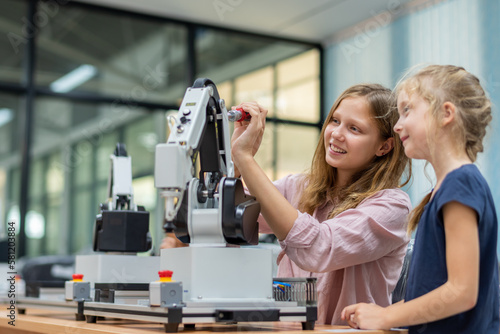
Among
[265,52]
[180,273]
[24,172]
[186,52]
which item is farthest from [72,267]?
[180,273]

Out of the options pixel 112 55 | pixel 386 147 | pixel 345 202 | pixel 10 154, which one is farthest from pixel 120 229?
pixel 112 55

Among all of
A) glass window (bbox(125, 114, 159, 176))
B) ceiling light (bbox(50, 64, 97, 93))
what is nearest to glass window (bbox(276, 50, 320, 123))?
glass window (bbox(125, 114, 159, 176))

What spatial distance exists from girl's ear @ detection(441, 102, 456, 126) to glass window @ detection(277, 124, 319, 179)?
16.8ft

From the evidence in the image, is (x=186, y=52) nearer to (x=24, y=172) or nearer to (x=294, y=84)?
(x=294, y=84)

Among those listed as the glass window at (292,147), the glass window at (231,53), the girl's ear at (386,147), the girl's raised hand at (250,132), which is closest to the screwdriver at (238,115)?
the girl's raised hand at (250,132)

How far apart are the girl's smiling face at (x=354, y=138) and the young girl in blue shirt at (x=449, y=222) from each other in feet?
0.96

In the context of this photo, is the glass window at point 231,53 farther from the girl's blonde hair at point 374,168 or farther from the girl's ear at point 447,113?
the girl's ear at point 447,113

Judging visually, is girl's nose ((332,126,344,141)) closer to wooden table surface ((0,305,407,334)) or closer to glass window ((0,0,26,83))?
wooden table surface ((0,305,407,334))

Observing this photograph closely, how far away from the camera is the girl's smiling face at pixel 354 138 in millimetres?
1559

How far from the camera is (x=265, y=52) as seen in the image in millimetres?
6453

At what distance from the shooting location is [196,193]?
47.5 inches

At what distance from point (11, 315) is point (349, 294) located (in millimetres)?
826

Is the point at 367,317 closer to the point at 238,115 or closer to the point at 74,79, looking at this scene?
the point at 238,115

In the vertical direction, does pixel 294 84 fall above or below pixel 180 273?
above
